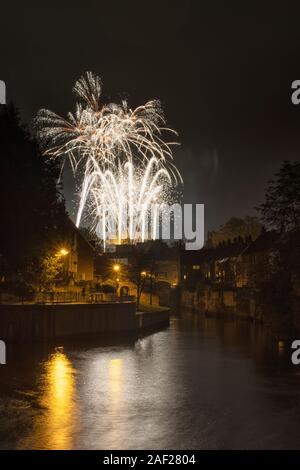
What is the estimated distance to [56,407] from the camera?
32875 mm

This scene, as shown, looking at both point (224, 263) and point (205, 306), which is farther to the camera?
point (224, 263)

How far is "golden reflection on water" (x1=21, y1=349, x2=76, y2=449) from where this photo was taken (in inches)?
1030

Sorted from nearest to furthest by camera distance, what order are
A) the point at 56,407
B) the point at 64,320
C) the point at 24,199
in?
1. the point at 56,407
2. the point at 24,199
3. the point at 64,320

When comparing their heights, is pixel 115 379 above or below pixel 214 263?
below

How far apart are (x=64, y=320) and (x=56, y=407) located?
97.2 ft

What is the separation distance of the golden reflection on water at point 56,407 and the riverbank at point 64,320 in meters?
9.99

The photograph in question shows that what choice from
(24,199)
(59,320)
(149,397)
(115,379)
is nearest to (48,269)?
(59,320)

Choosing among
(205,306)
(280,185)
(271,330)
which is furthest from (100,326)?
(205,306)

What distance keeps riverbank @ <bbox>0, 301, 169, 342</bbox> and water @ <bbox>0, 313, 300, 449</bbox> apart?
331 centimetres

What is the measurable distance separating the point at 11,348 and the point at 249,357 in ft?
65.2

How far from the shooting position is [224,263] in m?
137

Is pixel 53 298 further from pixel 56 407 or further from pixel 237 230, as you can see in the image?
pixel 237 230

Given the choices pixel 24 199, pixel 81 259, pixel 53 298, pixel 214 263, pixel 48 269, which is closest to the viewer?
pixel 24 199

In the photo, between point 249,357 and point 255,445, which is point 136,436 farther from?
point 249,357
